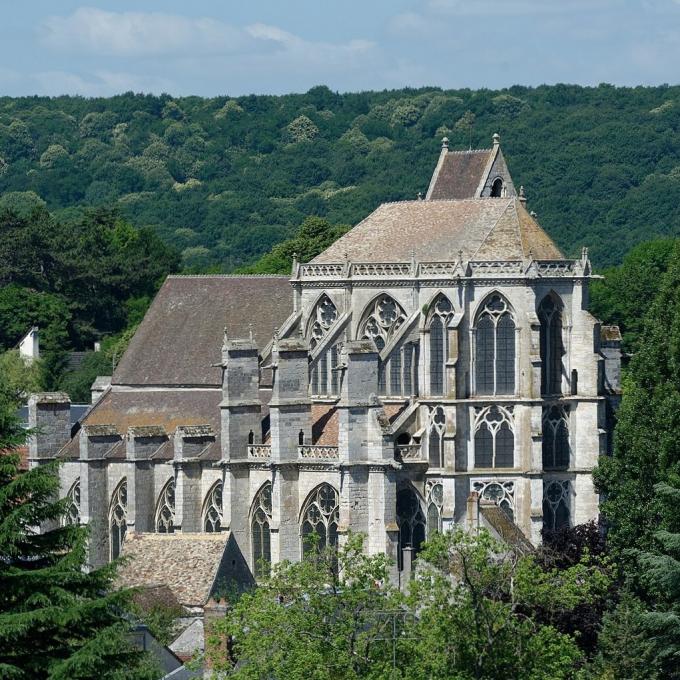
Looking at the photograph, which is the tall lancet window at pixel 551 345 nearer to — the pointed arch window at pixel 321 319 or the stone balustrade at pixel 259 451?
the pointed arch window at pixel 321 319

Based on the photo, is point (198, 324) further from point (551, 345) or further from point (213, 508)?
point (551, 345)

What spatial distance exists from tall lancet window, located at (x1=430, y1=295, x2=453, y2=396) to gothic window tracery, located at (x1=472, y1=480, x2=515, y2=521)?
3194 mm

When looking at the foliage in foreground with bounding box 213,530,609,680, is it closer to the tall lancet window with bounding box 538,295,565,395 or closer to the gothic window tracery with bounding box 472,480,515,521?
the gothic window tracery with bounding box 472,480,515,521

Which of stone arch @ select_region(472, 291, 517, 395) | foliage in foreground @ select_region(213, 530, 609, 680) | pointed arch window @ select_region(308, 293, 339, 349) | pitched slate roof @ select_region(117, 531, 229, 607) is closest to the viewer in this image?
foliage in foreground @ select_region(213, 530, 609, 680)

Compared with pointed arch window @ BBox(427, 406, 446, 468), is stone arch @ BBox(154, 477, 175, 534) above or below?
below

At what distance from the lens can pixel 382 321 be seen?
8338 cm

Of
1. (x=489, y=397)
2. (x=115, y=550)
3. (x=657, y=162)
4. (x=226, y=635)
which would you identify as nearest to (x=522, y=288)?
(x=489, y=397)

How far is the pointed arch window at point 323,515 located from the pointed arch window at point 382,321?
18.3 feet

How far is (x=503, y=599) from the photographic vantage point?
60.0 metres

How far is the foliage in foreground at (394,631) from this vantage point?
5328 cm

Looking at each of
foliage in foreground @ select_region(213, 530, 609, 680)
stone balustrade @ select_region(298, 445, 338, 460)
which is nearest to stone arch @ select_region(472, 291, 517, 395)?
stone balustrade @ select_region(298, 445, 338, 460)

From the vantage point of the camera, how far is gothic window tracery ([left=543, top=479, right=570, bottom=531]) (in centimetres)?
8100

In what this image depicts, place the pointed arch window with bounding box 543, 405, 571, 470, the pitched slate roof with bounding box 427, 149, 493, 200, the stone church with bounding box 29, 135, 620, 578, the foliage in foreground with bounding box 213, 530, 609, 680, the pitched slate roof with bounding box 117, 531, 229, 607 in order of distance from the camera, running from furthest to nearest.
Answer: the pitched slate roof with bounding box 427, 149, 493, 200, the pointed arch window with bounding box 543, 405, 571, 470, the stone church with bounding box 29, 135, 620, 578, the pitched slate roof with bounding box 117, 531, 229, 607, the foliage in foreground with bounding box 213, 530, 609, 680

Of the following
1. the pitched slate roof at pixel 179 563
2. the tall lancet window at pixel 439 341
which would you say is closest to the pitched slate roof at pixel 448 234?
the tall lancet window at pixel 439 341
